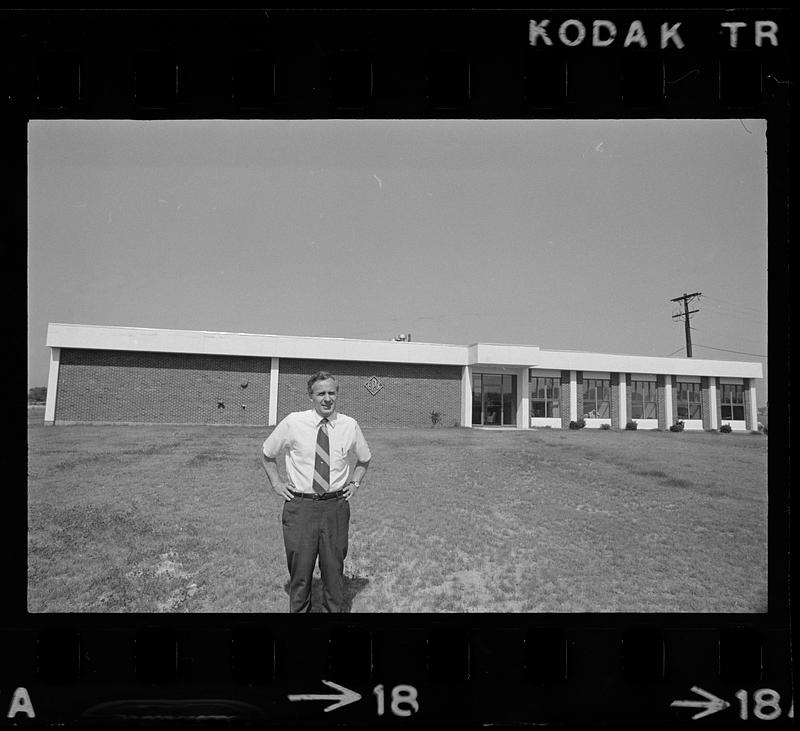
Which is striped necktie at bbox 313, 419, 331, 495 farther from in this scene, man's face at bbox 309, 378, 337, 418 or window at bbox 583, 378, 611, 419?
window at bbox 583, 378, 611, 419

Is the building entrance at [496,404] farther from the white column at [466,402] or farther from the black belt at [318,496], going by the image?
the black belt at [318,496]

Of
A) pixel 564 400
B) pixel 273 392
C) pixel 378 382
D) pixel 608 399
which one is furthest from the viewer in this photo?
pixel 564 400

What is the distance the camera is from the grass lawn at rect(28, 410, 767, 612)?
3.71 meters

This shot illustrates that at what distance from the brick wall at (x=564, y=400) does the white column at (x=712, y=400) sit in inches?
55.4

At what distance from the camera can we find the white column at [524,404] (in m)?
5.48

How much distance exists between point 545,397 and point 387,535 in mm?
2362

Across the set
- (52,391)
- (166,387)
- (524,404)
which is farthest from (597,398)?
(52,391)

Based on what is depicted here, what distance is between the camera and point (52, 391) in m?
3.90

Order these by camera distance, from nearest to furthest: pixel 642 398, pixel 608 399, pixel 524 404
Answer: pixel 642 398, pixel 608 399, pixel 524 404

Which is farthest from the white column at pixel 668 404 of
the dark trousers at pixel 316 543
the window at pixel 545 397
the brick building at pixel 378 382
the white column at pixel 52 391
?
the white column at pixel 52 391
